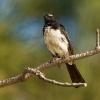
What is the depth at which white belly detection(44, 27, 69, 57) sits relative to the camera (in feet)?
14.3

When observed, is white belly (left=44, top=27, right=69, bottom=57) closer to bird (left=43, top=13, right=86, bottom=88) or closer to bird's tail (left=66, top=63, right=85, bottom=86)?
bird (left=43, top=13, right=86, bottom=88)

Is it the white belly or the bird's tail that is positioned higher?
the white belly

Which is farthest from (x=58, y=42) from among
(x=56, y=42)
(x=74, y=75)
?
(x=74, y=75)

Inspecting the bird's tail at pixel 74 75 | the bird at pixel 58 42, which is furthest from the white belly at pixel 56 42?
the bird's tail at pixel 74 75

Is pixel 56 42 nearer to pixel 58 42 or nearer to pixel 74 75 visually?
pixel 58 42

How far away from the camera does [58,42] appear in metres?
4.43

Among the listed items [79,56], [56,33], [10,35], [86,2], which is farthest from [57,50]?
[86,2]

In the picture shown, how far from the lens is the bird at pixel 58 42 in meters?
4.37

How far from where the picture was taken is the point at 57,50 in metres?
4.49

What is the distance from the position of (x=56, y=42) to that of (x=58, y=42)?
3 cm

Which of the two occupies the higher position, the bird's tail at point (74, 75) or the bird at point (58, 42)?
the bird at point (58, 42)

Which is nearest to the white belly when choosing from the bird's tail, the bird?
the bird

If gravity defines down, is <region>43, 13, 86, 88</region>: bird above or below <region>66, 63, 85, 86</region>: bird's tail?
above

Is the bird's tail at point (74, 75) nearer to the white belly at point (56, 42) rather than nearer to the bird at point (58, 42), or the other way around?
the bird at point (58, 42)
